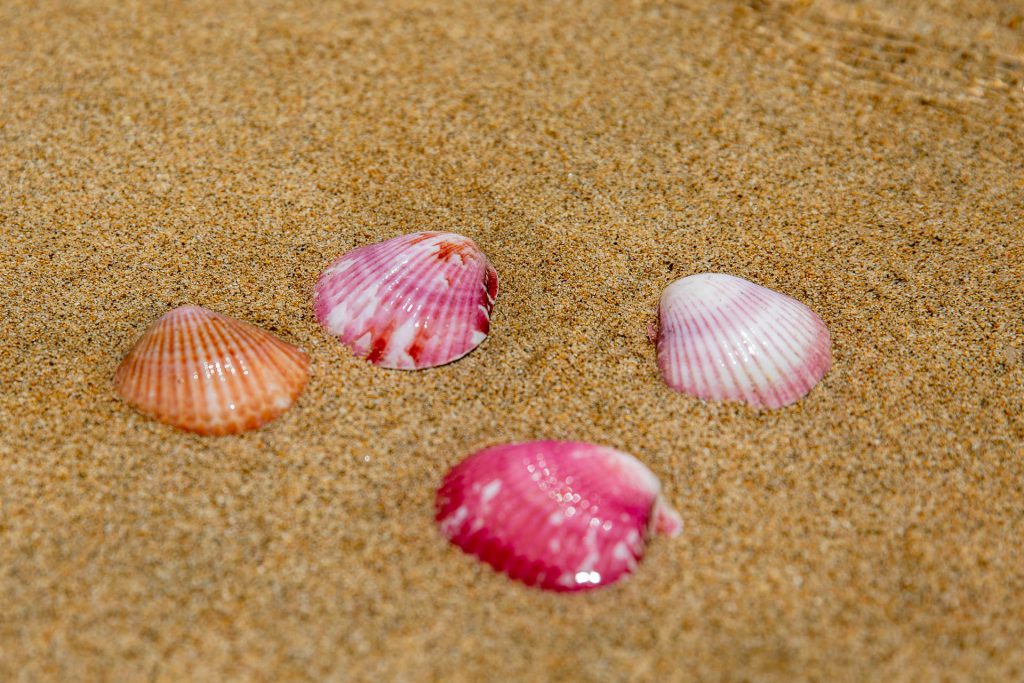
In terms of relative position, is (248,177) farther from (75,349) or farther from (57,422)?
(57,422)

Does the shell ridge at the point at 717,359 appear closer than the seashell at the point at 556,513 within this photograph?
No

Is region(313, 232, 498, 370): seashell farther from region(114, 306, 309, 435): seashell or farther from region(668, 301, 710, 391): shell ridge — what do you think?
region(668, 301, 710, 391): shell ridge

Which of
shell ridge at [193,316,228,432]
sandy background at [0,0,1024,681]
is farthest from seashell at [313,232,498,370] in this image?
shell ridge at [193,316,228,432]

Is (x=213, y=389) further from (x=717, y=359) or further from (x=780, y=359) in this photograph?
(x=780, y=359)

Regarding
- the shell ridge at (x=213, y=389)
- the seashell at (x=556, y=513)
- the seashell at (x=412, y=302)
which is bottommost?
the seashell at (x=556, y=513)

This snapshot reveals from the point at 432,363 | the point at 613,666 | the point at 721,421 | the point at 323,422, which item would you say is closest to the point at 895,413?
the point at 721,421

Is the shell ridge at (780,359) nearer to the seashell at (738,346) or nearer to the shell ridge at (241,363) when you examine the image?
the seashell at (738,346)

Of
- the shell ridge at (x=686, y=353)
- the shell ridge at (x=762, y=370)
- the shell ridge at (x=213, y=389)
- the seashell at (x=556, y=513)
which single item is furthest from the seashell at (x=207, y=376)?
the shell ridge at (x=762, y=370)
